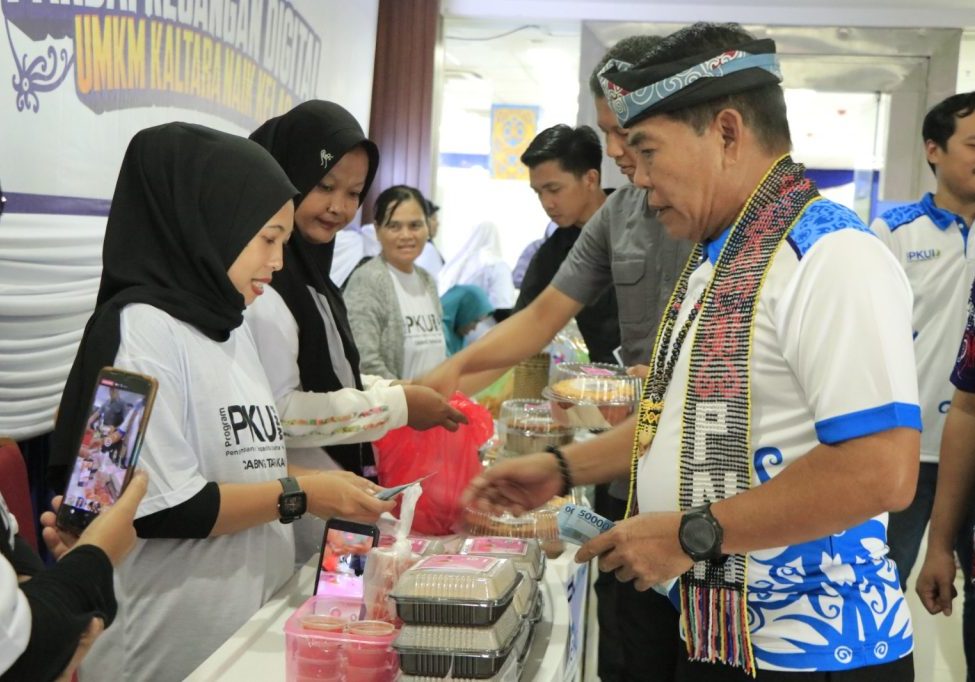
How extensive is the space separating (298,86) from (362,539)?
11.0 ft

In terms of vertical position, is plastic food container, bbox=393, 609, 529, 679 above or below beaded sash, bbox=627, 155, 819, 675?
below

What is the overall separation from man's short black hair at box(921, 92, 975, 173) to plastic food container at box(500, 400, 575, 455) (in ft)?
4.83

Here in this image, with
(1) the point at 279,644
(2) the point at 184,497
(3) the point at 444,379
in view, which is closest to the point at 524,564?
(1) the point at 279,644

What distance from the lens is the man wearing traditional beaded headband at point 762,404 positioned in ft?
3.69

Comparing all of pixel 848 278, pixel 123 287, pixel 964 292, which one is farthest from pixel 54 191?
pixel 964 292

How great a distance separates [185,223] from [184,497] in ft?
1.56

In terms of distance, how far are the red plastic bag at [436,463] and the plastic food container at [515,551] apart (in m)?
0.37

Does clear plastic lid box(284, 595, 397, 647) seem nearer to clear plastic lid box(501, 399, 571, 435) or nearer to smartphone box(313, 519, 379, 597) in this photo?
smartphone box(313, 519, 379, 597)

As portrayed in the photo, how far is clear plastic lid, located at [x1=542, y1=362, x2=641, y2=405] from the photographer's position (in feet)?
8.14

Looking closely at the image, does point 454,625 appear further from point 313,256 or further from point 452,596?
point 313,256

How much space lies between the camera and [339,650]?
1.28 metres

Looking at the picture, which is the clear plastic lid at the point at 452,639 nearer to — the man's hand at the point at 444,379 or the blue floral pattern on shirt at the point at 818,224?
the blue floral pattern on shirt at the point at 818,224

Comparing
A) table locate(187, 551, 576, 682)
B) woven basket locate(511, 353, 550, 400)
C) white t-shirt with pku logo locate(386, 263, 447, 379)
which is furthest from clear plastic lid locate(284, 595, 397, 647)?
white t-shirt with pku logo locate(386, 263, 447, 379)

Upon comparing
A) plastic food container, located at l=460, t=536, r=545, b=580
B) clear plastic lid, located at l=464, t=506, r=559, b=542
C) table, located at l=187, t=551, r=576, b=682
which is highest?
plastic food container, located at l=460, t=536, r=545, b=580
